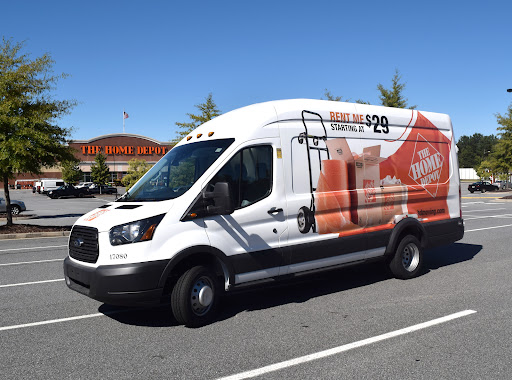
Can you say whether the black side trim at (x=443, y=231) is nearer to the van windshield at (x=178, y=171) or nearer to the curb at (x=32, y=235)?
the van windshield at (x=178, y=171)

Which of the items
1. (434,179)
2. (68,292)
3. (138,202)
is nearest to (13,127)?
(68,292)

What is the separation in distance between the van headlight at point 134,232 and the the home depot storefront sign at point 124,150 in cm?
7360

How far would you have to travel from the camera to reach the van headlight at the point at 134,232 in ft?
Answer: 15.3

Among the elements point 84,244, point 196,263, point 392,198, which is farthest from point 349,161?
point 84,244

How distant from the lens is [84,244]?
16.5 ft

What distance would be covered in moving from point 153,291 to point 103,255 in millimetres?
652

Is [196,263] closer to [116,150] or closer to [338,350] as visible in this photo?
[338,350]

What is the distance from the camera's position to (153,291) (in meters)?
4.72

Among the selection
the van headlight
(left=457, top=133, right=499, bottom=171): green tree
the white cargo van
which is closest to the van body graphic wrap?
the van headlight

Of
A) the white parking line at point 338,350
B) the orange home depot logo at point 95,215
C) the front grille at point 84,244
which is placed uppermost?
→ the orange home depot logo at point 95,215

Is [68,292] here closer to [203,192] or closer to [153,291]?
[153,291]

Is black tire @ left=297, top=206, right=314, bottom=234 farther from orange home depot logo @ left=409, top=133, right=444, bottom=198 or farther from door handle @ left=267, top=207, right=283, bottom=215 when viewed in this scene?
orange home depot logo @ left=409, top=133, right=444, bottom=198

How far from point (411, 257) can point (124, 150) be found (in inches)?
2942

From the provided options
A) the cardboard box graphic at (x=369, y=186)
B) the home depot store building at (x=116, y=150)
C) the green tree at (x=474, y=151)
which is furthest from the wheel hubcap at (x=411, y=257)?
the green tree at (x=474, y=151)
